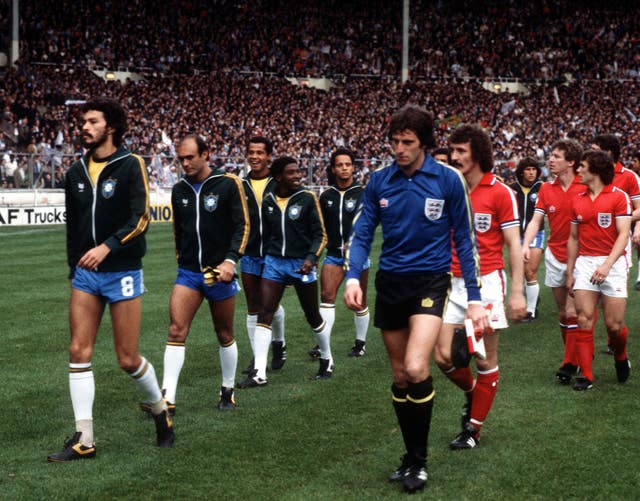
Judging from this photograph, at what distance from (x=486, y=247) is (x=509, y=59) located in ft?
154

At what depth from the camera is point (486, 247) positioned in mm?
6168

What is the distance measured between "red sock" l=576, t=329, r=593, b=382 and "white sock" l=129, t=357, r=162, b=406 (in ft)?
12.3

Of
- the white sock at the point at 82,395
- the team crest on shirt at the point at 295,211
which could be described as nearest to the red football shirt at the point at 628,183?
the team crest on shirt at the point at 295,211

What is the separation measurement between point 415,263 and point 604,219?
3.14 m

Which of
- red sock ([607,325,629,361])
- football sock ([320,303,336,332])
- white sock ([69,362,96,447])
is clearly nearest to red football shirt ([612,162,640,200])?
red sock ([607,325,629,361])

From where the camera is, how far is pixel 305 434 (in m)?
6.41

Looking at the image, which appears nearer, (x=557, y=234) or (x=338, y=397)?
(x=338, y=397)

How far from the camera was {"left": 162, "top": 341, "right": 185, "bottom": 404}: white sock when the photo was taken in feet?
22.7

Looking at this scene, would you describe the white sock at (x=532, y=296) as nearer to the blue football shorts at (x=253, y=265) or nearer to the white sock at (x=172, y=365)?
the blue football shorts at (x=253, y=265)

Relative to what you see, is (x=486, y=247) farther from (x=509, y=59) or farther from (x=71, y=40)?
(x=509, y=59)

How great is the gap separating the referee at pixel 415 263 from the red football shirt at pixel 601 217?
2.86 meters

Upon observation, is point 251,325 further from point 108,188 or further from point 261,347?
point 108,188

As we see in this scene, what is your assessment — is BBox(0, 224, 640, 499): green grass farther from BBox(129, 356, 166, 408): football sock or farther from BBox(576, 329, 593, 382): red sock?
BBox(129, 356, 166, 408): football sock

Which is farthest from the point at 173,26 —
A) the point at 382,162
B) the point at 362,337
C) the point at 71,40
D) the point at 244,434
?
the point at 244,434
